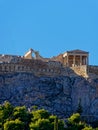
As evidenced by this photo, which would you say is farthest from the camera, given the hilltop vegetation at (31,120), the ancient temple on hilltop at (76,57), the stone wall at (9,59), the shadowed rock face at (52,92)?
the ancient temple on hilltop at (76,57)

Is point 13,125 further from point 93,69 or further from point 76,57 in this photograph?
point 76,57

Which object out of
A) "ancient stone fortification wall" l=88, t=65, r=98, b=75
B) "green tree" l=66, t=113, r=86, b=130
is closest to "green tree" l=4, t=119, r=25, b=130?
"green tree" l=66, t=113, r=86, b=130

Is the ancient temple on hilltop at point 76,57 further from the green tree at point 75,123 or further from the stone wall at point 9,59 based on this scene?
the green tree at point 75,123

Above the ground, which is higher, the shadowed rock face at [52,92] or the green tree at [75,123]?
the shadowed rock face at [52,92]

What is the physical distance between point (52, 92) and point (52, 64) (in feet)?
13.2

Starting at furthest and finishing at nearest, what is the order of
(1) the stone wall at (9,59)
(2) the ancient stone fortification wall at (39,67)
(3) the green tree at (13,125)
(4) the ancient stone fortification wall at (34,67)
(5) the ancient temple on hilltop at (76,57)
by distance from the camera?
(5) the ancient temple on hilltop at (76,57)
(1) the stone wall at (9,59)
(2) the ancient stone fortification wall at (39,67)
(4) the ancient stone fortification wall at (34,67)
(3) the green tree at (13,125)

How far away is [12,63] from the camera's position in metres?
129

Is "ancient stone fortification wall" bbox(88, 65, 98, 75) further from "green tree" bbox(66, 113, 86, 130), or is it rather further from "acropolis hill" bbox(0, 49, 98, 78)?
"green tree" bbox(66, 113, 86, 130)

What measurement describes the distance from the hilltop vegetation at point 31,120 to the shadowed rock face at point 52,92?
9249 mm

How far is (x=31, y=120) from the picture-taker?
4456 inches

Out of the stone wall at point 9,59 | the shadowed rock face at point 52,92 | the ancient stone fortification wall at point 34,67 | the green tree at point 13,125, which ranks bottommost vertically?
the green tree at point 13,125

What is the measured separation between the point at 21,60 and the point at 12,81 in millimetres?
3391

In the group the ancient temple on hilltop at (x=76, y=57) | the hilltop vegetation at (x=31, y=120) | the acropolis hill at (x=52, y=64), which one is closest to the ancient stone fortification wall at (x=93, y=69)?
the acropolis hill at (x=52, y=64)

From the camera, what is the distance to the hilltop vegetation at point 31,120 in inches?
4341
